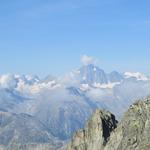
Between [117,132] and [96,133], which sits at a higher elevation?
[96,133]

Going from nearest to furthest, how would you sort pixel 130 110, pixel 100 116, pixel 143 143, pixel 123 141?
pixel 143 143, pixel 123 141, pixel 130 110, pixel 100 116

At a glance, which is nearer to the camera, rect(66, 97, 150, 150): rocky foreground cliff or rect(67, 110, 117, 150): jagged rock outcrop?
rect(66, 97, 150, 150): rocky foreground cliff

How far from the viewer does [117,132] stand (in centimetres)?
14362

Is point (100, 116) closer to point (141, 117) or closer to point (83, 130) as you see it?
point (83, 130)

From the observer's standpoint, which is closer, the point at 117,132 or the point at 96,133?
the point at 117,132

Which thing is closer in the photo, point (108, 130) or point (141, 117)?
point (141, 117)

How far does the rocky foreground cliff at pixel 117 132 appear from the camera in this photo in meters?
133

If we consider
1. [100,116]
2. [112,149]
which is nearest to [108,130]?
[100,116]

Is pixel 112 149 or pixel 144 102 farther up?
pixel 144 102

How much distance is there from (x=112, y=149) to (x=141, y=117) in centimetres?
1272

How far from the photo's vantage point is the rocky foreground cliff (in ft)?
436

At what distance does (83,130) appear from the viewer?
160 m

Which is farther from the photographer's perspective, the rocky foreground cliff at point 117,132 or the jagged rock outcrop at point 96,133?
the jagged rock outcrop at point 96,133

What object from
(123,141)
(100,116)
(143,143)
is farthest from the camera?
(100,116)
